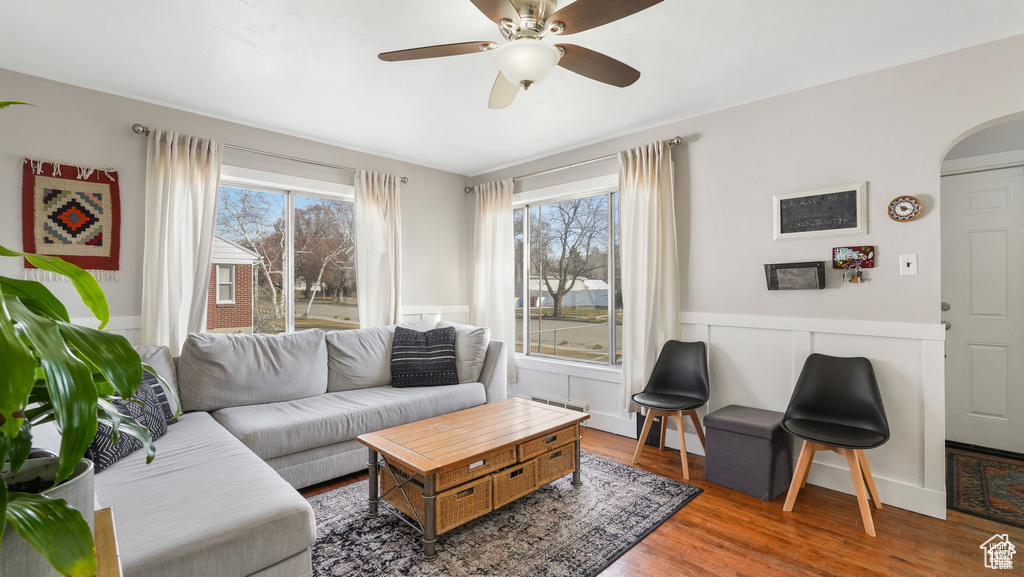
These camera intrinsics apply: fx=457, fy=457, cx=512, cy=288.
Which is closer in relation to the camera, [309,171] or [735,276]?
[735,276]

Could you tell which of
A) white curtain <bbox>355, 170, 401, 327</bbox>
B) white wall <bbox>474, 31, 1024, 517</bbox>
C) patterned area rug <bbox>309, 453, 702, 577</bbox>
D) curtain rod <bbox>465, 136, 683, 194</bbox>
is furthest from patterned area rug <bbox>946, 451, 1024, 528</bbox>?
white curtain <bbox>355, 170, 401, 327</bbox>

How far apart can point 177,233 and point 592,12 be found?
3.08 meters

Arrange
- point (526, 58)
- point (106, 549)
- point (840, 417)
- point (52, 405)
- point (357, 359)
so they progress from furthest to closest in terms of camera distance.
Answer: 1. point (357, 359)
2. point (840, 417)
3. point (526, 58)
4. point (106, 549)
5. point (52, 405)

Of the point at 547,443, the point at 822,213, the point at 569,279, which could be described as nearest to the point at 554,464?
the point at 547,443

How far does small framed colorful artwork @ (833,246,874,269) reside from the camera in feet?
8.77

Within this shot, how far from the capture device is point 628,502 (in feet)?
8.53

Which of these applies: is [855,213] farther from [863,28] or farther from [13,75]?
[13,75]

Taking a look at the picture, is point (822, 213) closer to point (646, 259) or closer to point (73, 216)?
point (646, 259)

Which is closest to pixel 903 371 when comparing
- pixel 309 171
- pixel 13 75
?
pixel 309 171

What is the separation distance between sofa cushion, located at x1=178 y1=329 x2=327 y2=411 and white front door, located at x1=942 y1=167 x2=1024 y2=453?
4.69 m

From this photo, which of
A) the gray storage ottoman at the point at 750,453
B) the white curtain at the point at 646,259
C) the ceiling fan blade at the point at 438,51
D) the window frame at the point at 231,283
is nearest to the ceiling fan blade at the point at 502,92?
the ceiling fan blade at the point at 438,51

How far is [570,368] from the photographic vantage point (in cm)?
417

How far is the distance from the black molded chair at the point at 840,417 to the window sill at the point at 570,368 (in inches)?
55.0

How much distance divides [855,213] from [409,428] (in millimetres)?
2911
